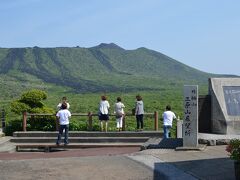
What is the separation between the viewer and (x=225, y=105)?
14.8 m

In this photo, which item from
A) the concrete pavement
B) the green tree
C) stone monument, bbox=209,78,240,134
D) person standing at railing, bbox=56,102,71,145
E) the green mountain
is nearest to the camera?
the concrete pavement

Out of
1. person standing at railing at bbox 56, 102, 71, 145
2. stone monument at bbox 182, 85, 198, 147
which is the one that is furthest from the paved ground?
person standing at railing at bbox 56, 102, 71, 145

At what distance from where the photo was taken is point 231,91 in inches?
592

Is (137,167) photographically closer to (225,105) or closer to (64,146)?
(225,105)

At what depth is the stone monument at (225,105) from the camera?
14.5 m

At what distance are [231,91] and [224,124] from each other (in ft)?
3.67

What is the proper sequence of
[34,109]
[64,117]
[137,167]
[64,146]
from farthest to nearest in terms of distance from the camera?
[34,109]
[64,146]
[64,117]
[137,167]

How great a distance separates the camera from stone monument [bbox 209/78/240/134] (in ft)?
47.7

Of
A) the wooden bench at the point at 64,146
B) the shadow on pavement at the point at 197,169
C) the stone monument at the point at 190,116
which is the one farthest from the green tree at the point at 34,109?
the shadow on pavement at the point at 197,169

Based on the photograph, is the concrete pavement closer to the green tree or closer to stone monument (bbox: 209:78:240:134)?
stone monument (bbox: 209:78:240:134)

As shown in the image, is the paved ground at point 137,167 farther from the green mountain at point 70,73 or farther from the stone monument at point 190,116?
the green mountain at point 70,73

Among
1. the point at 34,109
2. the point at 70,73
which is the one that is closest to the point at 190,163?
the point at 34,109

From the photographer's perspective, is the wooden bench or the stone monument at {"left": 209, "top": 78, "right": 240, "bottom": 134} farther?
the wooden bench

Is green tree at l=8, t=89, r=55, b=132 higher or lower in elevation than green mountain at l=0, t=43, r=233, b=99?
lower
